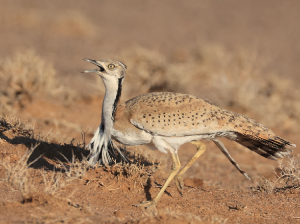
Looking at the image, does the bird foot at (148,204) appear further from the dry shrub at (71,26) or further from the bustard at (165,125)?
the dry shrub at (71,26)

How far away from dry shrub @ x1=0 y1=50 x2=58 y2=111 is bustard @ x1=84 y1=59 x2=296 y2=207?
3806mm

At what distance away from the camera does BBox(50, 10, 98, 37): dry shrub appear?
16.5 meters

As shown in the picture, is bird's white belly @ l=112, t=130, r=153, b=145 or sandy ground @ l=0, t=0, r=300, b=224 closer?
sandy ground @ l=0, t=0, r=300, b=224

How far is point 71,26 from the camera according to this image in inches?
660

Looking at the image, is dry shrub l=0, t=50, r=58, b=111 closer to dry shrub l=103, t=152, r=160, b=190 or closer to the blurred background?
the blurred background

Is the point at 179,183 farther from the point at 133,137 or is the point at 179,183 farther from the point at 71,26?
the point at 71,26

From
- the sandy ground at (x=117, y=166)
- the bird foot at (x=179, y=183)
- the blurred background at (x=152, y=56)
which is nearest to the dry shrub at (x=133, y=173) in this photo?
the sandy ground at (x=117, y=166)

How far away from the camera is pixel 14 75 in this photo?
7344mm

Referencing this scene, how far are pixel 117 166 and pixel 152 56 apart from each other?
5.30 metres

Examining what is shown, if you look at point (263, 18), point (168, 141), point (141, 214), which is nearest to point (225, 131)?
point (168, 141)

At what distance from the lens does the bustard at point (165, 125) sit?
12.5 feet

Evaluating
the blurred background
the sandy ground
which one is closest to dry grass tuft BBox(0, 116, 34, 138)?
the sandy ground

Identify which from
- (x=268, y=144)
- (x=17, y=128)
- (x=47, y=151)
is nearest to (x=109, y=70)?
(x=47, y=151)

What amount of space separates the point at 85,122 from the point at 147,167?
3.32 m
